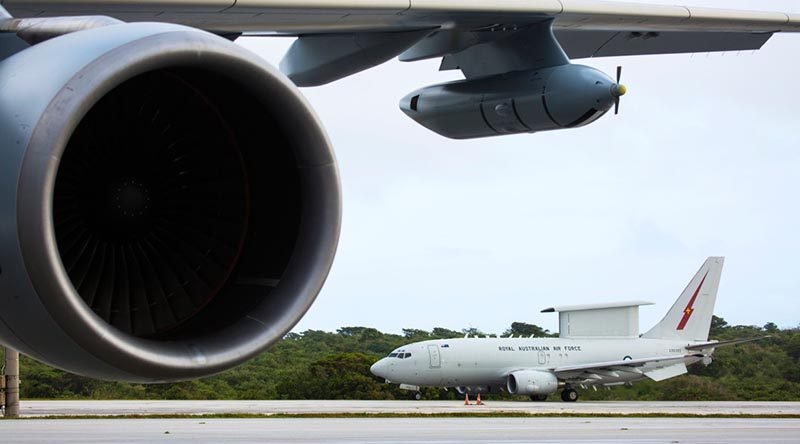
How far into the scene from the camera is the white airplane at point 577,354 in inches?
1303

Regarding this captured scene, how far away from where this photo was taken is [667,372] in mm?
37844

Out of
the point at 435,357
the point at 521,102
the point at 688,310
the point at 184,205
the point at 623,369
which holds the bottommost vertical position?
the point at 623,369

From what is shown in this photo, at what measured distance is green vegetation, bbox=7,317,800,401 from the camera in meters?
33.2

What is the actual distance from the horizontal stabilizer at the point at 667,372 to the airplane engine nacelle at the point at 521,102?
33118 millimetres

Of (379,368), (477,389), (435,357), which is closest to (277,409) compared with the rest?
(379,368)

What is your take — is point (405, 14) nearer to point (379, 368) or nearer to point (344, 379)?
point (379, 368)

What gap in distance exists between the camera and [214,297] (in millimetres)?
3590

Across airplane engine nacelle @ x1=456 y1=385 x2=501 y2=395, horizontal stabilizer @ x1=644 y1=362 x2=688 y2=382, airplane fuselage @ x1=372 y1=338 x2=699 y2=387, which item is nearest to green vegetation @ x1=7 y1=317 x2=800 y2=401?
horizontal stabilizer @ x1=644 y1=362 x2=688 y2=382

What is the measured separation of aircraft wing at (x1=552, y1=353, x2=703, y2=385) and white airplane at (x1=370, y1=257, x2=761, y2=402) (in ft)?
0.11

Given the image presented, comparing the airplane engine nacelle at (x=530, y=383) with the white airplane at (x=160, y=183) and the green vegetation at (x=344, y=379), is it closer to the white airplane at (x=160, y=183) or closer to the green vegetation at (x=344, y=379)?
the green vegetation at (x=344, y=379)

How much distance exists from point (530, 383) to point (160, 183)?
31409 mm

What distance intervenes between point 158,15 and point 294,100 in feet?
3.79

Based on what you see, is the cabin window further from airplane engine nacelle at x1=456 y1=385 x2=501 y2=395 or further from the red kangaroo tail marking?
the red kangaroo tail marking

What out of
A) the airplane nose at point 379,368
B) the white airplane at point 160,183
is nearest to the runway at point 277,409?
the airplane nose at point 379,368
